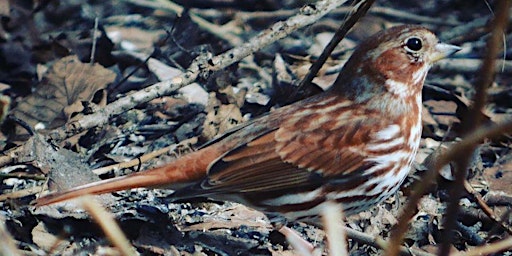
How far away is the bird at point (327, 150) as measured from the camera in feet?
13.8

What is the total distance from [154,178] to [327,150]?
86 centimetres

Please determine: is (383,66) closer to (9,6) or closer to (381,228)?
(381,228)

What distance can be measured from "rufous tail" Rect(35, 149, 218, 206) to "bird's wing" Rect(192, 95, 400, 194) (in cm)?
6

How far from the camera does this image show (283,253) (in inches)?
173

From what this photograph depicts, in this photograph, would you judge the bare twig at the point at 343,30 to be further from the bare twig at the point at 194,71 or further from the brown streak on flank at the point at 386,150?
the brown streak on flank at the point at 386,150

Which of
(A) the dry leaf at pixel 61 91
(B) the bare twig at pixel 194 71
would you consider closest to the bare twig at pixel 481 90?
(B) the bare twig at pixel 194 71

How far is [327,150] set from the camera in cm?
439

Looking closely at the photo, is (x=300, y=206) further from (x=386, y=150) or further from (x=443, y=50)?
(x=443, y=50)

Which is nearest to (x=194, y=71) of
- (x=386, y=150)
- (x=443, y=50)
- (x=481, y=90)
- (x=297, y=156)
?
→ (x=297, y=156)

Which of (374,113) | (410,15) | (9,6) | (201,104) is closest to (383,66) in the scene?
(374,113)

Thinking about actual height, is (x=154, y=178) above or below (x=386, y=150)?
below

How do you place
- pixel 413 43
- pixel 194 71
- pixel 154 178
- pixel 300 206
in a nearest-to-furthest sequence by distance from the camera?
pixel 154 178 → pixel 300 206 → pixel 413 43 → pixel 194 71

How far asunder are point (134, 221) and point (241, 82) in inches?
82.0

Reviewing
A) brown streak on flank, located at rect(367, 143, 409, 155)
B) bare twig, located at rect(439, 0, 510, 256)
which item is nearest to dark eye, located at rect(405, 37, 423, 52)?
brown streak on flank, located at rect(367, 143, 409, 155)
